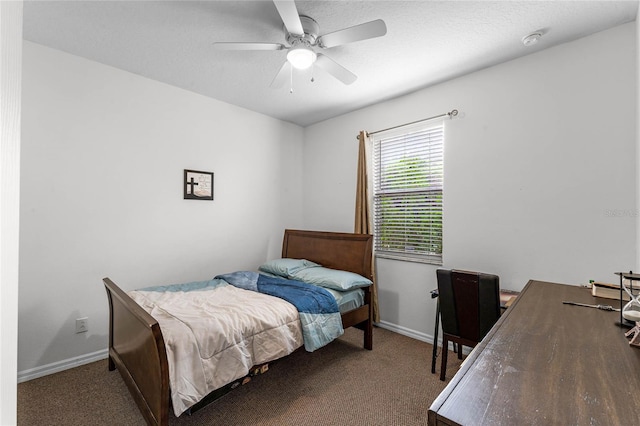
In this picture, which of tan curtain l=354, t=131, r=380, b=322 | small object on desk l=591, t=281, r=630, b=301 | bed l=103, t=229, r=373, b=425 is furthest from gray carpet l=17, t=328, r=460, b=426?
small object on desk l=591, t=281, r=630, b=301

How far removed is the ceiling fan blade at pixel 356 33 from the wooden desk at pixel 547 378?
1.69 meters

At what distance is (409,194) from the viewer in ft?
10.9

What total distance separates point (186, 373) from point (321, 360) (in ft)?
4.65

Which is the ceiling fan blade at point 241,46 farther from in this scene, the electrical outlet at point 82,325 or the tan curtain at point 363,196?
the electrical outlet at point 82,325

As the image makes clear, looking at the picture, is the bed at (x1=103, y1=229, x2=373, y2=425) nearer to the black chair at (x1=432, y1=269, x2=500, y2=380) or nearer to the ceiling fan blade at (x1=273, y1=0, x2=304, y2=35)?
the black chair at (x1=432, y1=269, x2=500, y2=380)

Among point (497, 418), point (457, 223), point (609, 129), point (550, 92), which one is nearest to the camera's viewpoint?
point (497, 418)

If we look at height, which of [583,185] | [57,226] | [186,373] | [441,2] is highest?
[441,2]

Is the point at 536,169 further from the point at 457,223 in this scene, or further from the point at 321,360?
the point at 321,360

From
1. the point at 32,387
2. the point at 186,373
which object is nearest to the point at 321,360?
the point at 186,373

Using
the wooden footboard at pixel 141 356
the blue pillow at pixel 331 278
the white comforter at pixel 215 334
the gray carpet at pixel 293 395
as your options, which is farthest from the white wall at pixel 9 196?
the blue pillow at pixel 331 278

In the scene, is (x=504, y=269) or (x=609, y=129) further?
(x=504, y=269)

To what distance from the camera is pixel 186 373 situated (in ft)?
5.33

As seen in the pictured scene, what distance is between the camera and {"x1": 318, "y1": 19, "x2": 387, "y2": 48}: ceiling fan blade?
1.73 m

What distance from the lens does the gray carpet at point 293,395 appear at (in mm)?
1927
